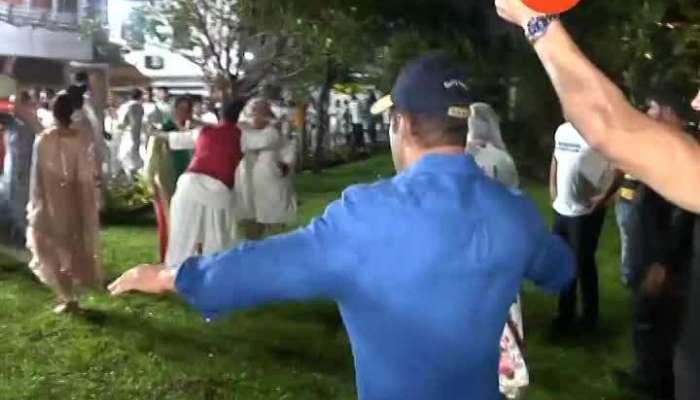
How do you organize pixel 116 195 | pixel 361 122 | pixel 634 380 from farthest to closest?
1. pixel 361 122
2. pixel 116 195
3. pixel 634 380

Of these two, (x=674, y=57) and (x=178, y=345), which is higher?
(x=674, y=57)

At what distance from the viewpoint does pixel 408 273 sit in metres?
A: 1.92

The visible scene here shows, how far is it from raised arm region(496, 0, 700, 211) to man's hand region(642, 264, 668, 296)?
293 centimetres

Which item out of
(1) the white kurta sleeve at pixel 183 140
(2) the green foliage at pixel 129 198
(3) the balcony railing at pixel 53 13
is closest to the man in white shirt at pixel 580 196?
(1) the white kurta sleeve at pixel 183 140

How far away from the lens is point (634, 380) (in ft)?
16.7

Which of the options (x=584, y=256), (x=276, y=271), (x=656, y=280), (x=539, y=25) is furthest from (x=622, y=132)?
(x=584, y=256)

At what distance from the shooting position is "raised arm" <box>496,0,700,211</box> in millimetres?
1593

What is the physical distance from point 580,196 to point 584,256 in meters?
0.37

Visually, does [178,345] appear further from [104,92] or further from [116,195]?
[116,195]

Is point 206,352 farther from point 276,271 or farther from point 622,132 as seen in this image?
point 622,132

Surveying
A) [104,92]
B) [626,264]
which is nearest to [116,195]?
[104,92]

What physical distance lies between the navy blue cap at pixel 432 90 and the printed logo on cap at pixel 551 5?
1.44ft

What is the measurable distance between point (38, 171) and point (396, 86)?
453 centimetres

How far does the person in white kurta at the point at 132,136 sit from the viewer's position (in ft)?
38.7
